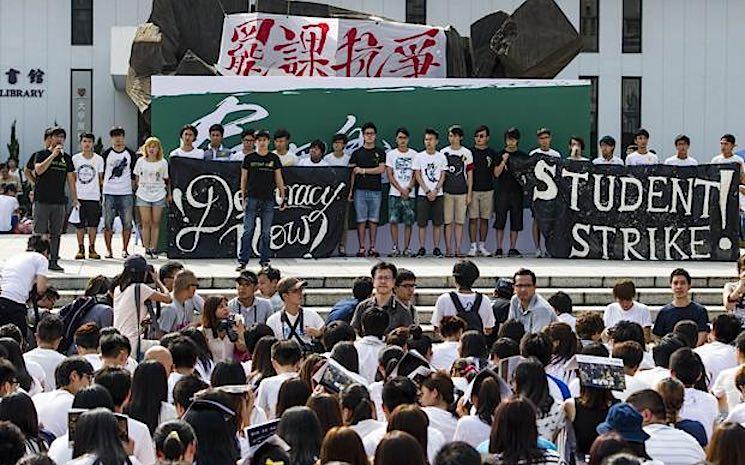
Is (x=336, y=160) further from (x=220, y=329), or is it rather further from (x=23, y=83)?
(x=23, y=83)

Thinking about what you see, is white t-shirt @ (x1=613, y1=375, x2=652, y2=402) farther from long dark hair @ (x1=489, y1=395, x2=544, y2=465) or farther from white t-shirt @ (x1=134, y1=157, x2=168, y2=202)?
white t-shirt @ (x1=134, y1=157, x2=168, y2=202)

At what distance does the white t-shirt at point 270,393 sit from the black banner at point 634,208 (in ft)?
35.8

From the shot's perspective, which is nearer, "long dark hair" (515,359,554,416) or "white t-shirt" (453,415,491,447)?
"white t-shirt" (453,415,491,447)

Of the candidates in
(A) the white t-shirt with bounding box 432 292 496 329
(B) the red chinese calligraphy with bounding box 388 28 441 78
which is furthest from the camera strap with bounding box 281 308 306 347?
(B) the red chinese calligraphy with bounding box 388 28 441 78

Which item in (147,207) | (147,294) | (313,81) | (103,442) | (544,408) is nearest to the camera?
(103,442)

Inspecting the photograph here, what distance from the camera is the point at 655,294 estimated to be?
675 inches

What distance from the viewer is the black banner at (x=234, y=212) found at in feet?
62.2

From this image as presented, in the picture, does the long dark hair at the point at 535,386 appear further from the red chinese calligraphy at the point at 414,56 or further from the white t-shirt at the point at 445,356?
the red chinese calligraphy at the point at 414,56

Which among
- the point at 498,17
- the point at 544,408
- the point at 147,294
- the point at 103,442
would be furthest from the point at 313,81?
the point at 103,442

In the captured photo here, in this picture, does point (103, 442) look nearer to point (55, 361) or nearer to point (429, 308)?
point (55, 361)

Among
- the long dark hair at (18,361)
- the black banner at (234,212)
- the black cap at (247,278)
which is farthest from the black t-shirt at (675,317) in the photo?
the black banner at (234,212)

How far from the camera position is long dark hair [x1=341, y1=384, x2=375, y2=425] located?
7.73m

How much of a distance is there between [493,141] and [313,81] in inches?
104

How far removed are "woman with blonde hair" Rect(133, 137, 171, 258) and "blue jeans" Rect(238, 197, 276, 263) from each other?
1.37 meters
